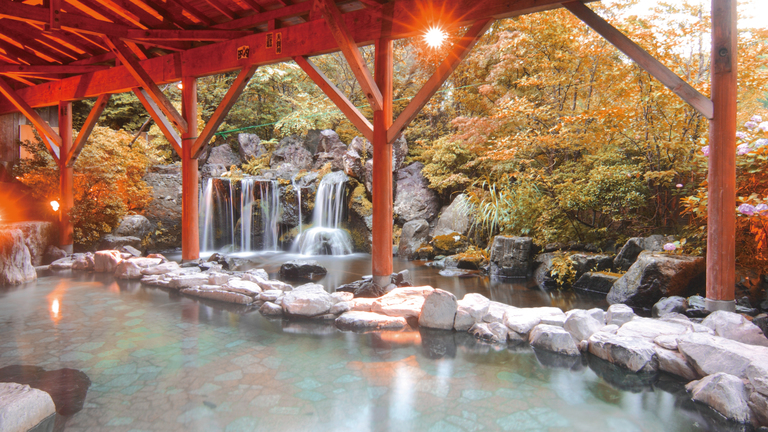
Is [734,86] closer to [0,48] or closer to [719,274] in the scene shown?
[719,274]

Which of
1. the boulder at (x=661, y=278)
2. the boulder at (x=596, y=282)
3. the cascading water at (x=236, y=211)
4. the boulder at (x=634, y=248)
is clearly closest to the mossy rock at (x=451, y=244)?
the boulder at (x=596, y=282)

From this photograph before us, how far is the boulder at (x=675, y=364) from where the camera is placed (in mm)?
2965

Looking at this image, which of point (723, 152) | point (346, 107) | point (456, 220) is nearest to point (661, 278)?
point (723, 152)

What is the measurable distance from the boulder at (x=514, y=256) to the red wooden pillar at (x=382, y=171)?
2890 millimetres

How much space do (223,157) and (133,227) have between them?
16.3ft

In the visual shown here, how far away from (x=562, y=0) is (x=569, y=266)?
393 centimetres

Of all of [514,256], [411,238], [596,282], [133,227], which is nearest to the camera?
[596,282]

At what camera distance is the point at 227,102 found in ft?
20.1

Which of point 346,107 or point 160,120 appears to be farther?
point 160,120

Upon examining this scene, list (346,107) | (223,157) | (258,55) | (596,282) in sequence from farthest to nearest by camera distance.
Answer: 1. (223,157)
2. (596,282)
3. (258,55)
4. (346,107)

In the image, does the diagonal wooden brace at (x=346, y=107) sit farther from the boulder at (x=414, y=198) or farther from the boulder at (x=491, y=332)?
the boulder at (x=414, y=198)

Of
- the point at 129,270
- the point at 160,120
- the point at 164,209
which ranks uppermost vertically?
the point at 160,120

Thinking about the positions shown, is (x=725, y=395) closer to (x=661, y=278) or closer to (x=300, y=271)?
(x=661, y=278)

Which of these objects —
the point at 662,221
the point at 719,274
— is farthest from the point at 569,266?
the point at 719,274
